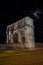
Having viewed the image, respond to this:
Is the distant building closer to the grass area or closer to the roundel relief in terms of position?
the roundel relief

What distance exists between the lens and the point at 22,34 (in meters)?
12.8

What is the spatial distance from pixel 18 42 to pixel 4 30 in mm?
2462

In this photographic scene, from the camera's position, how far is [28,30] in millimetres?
12672

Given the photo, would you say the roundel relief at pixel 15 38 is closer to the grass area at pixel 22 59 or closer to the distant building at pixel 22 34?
the distant building at pixel 22 34

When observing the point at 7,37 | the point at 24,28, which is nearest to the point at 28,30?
the point at 24,28

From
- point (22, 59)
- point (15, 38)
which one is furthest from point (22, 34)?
point (22, 59)

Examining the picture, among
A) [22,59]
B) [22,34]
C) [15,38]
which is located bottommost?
[22,59]

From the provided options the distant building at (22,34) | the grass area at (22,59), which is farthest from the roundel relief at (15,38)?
the grass area at (22,59)

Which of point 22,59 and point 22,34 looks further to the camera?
point 22,34

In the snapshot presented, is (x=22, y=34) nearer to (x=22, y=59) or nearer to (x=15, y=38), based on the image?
(x=15, y=38)

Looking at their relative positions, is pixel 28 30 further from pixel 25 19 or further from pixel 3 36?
pixel 3 36

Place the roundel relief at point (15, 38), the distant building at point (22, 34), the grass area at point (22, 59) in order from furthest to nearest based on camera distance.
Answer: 1. the roundel relief at point (15, 38)
2. the distant building at point (22, 34)
3. the grass area at point (22, 59)

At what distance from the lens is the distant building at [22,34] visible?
12.4 m

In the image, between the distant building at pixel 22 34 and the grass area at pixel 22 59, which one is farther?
the distant building at pixel 22 34
